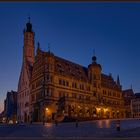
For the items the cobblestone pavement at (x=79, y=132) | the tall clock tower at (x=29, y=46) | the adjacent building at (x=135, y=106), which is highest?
the tall clock tower at (x=29, y=46)

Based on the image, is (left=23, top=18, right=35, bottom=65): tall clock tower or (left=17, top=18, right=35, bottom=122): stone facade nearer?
(left=17, top=18, right=35, bottom=122): stone facade

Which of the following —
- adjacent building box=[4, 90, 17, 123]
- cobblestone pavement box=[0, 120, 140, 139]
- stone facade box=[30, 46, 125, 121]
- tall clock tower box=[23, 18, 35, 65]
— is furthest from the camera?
adjacent building box=[4, 90, 17, 123]

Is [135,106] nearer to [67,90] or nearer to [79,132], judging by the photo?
[67,90]

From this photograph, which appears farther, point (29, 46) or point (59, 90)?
→ point (29, 46)

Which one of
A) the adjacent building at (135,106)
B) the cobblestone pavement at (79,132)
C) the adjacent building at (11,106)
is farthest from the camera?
the adjacent building at (135,106)

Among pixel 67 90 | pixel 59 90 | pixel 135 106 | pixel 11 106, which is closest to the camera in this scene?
pixel 59 90

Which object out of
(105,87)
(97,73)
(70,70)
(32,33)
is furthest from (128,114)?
(32,33)

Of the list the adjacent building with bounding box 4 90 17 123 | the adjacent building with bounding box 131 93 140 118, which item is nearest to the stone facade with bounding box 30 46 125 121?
the adjacent building with bounding box 4 90 17 123

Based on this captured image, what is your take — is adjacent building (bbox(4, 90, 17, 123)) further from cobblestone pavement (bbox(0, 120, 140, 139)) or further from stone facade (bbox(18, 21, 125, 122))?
cobblestone pavement (bbox(0, 120, 140, 139))

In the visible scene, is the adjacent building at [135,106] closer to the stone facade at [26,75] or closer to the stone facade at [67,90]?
the stone facade at [67,90]

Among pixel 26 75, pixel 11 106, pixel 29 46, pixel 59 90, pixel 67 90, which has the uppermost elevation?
pixel 29 46

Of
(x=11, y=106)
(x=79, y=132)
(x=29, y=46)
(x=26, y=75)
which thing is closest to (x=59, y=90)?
(x=26, y=75)

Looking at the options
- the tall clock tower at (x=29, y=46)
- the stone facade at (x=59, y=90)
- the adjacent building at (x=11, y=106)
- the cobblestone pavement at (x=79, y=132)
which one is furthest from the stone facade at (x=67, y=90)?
the cobblestone pavement at (x=79, y=132)

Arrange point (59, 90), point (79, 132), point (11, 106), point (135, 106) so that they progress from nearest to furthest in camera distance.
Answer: point (79, 132) → point (59, 90) → point (11, 106) → point (135, 106)
